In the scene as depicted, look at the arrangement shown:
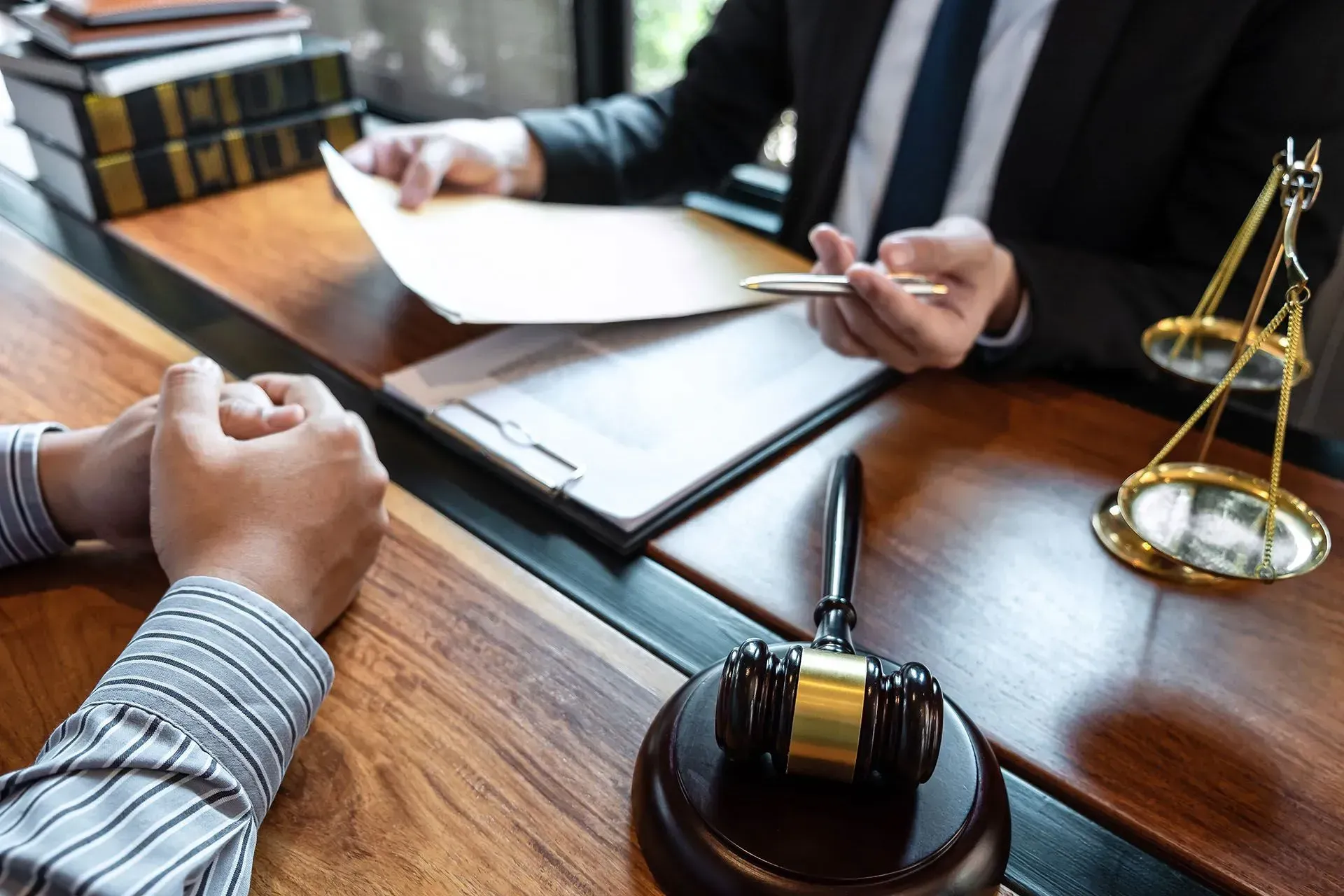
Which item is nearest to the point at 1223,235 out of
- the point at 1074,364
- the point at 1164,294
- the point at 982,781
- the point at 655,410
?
the point at 1164,294

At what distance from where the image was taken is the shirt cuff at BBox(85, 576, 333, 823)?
0.47 m

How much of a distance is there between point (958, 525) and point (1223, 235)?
45 centimetres

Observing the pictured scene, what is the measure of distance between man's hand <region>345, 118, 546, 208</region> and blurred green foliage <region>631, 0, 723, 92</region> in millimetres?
571

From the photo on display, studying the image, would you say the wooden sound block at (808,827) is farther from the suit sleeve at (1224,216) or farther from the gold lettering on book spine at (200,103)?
the gold lettering on book spine at (200,103)

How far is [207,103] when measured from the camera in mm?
1226

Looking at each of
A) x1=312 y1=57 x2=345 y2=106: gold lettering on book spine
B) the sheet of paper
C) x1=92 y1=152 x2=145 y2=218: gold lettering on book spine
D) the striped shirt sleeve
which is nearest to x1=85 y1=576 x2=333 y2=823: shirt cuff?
the striped shirt sleeve

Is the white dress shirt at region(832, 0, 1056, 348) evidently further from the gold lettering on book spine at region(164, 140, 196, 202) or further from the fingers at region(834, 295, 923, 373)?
the gold lettering on book spine at region(164, 140, 196, 202)

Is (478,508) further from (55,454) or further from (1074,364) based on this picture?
(1074,364)

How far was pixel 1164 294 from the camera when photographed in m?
0.88

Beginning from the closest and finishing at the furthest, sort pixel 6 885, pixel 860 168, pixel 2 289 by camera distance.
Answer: pixel 6 885
pixel 2 289
pixel 860 168

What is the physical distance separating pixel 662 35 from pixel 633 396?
1074mm

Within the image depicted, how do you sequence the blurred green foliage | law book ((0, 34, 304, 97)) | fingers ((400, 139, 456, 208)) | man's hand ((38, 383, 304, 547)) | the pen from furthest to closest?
1. the blurred green foliage
2. law book ((0, 34, 304, 97))
3. fingers ((400, 139, 456, 208))
4. the pen
5. man's hand ((38, 383, 304, 547))

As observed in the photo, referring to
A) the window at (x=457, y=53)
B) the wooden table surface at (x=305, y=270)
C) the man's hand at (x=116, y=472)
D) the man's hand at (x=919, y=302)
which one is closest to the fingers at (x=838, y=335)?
the man's hand at (x=919, y=302)

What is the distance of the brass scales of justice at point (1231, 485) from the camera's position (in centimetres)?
53
